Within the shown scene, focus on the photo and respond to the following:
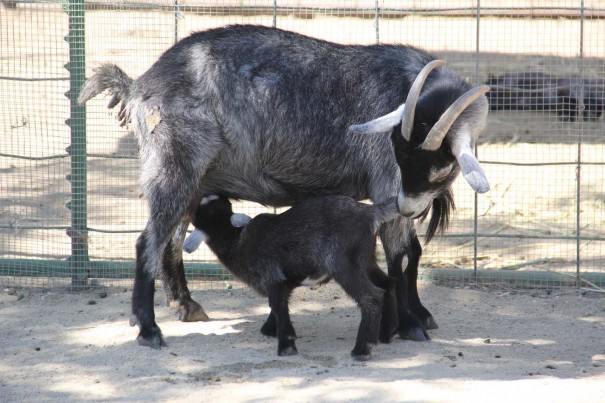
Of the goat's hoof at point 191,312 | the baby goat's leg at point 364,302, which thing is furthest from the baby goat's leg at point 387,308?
the goat's hoof at point 191,312

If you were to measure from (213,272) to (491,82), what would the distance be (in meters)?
4.58

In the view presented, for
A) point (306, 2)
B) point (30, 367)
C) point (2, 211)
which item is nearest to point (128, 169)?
point (2, 211)

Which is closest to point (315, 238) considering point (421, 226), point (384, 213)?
point (384, 213)

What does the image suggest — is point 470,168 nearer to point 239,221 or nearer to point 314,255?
point 314,255

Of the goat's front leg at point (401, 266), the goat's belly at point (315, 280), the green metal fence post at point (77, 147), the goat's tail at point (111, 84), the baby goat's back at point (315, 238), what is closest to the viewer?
the baby goat's back at point (315, 238)

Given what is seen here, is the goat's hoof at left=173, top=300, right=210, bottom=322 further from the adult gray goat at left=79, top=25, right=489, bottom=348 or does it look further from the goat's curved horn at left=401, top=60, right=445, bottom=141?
the goat's curved horn at left=401, top=60, right=445, bottom=141

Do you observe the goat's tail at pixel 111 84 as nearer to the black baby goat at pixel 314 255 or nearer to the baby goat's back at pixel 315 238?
the black baby goat at pixel 314 255

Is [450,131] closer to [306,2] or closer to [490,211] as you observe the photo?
[490,211]

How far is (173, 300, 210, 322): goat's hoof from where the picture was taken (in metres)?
5.86

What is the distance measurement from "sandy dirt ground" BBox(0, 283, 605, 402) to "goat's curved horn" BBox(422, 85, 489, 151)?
1.17 meters

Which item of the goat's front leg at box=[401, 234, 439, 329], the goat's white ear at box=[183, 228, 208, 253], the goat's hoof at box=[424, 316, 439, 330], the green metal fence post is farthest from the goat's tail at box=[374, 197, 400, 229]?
the green metal fence post

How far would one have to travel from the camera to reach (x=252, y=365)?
494 centimetres

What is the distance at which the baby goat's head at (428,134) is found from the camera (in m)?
5.07

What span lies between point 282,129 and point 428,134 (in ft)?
3.18
